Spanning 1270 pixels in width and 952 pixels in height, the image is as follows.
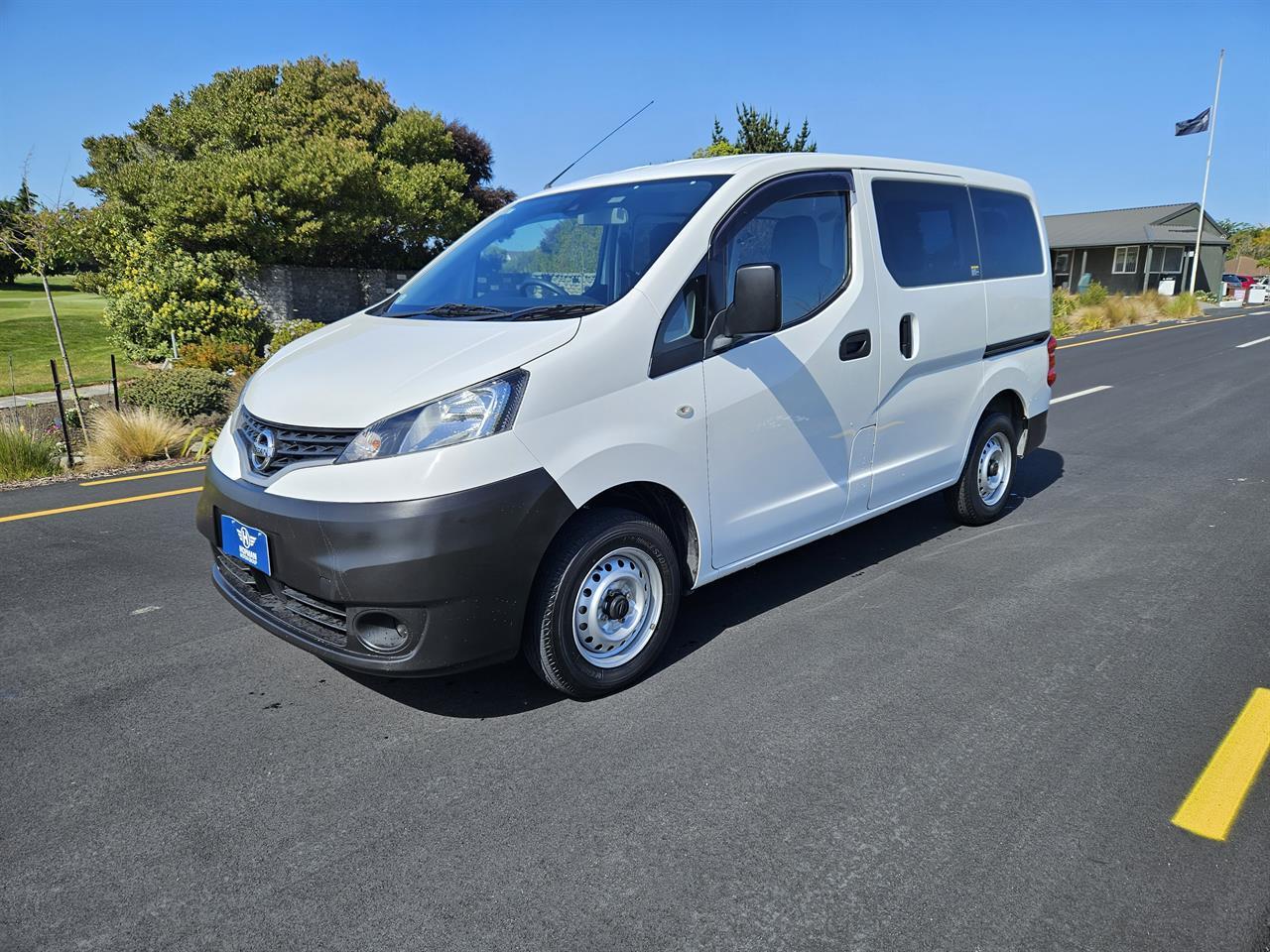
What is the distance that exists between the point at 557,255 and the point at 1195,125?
42.7 m

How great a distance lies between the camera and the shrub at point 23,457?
23.4ft

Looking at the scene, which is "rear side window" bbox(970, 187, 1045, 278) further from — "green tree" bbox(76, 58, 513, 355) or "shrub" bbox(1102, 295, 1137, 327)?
"shrub" bbox(1102, 295, 1137, 327)

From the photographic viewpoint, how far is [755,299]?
3391 millimetres

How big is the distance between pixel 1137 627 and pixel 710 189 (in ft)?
9.40

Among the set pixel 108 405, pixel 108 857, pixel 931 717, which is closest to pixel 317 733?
pixel 108 857

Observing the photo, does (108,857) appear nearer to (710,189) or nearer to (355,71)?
(710,189)

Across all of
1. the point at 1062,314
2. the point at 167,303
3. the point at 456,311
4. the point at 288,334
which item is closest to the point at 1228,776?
the point at 456,311

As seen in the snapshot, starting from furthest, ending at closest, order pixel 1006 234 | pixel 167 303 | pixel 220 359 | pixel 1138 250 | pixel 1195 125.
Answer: pixel 1138 250 < pixel 1195 125 < pixel 167 303 < pixel 220 359 < pixel 1006 234

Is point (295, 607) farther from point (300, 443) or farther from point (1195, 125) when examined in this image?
point (1195, 125)

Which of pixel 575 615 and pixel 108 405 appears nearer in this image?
pixel 575 615

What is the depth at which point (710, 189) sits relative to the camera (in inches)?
147

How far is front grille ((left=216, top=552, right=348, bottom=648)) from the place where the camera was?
307cm

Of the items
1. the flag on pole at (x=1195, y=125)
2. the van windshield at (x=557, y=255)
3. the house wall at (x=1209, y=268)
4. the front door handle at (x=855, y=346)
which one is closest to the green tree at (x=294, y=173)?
the van windshield at (x=557, y=255)

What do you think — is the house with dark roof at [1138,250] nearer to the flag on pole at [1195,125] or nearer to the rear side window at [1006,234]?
the flag on pole at [1195,125]
